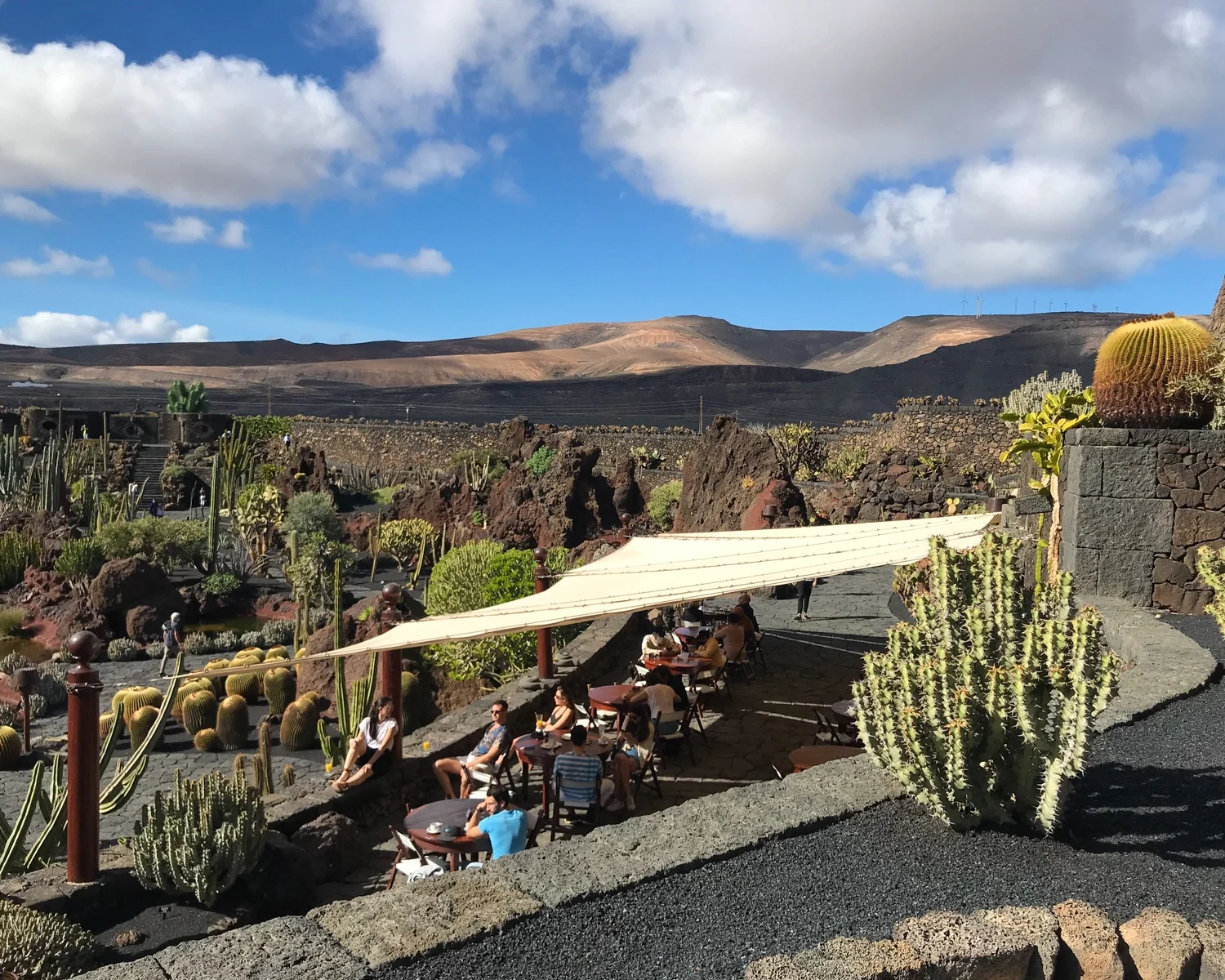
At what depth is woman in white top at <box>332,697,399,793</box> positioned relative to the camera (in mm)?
5828

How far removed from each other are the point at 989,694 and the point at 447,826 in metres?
2.70

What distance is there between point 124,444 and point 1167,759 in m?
36.6

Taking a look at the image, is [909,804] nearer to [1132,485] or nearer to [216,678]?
[1132,485]

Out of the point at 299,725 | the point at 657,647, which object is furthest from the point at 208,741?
the point at 657,647

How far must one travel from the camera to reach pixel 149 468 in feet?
111

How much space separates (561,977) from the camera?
9.18ft

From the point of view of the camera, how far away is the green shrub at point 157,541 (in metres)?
17.8

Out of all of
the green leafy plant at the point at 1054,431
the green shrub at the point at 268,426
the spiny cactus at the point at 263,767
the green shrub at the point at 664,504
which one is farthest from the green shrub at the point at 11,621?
the green shrub at the point at 268,426

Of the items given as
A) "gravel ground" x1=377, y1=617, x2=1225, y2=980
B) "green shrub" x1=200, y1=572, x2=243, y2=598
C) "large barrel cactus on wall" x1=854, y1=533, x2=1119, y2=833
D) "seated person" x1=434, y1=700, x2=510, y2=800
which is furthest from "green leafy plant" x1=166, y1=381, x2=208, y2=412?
"gravel ground" x1=377, y1=617, x2=1225, y2=980

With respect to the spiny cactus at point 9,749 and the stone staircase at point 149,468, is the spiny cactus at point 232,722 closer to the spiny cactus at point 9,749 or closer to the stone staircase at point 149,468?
the spiny cactus at point 9,749

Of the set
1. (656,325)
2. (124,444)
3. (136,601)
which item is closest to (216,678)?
(136,601)

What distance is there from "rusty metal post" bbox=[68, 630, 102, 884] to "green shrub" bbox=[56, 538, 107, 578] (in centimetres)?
1351

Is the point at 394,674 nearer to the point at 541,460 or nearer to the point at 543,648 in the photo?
the point at 543,648

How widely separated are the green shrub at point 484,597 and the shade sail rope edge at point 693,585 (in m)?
1.76
